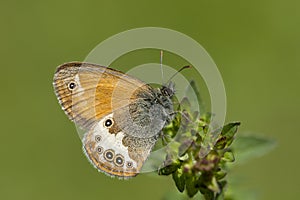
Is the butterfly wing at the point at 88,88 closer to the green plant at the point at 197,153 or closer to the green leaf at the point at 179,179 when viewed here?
the green plant at the point at 197,153

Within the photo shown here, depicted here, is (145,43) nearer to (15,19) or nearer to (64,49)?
(64,49)

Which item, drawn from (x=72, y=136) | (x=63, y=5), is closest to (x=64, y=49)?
(x=63, y=5)

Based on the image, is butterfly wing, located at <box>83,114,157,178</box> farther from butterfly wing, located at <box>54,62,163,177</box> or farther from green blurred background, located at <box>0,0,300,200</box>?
green blurred background, located at <box>0,0,300,200</box>

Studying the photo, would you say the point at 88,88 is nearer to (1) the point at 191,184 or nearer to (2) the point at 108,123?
(2) the point at 108,123

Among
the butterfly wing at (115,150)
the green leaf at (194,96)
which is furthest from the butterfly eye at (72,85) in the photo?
the green leaf at (194,96)

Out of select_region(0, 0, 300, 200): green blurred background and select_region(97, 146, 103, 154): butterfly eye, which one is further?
select_region(0, 0, 300, 200): green blurred background

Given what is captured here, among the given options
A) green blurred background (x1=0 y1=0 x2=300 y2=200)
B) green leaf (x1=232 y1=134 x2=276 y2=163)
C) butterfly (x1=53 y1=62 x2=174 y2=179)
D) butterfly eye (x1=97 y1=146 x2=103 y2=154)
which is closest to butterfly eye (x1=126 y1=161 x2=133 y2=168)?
butterfly (x1=53 y1=62 x2=174 y2=179)

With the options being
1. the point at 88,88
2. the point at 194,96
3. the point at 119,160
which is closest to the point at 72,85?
the point at 88,88
